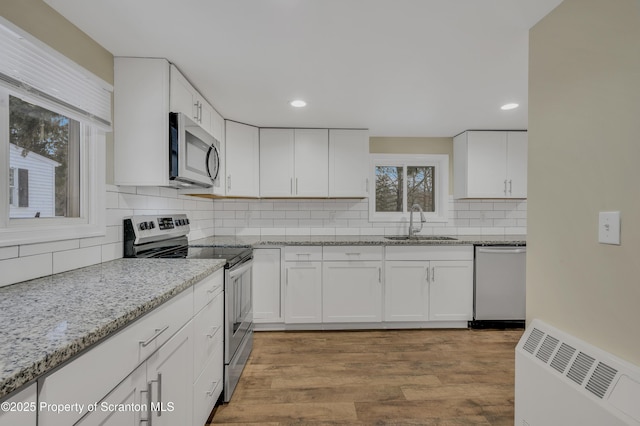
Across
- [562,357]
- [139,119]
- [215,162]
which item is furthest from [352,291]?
[139,119]

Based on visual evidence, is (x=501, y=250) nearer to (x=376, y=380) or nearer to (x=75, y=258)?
(x=376, y=380)

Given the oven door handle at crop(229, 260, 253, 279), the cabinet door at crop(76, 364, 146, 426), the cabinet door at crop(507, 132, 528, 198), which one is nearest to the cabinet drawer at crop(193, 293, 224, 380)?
the oven door handle at crop(229, 260, 253, 279)

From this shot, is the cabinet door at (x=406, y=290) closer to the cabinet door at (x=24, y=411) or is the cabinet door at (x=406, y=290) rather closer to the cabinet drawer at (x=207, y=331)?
the cabinet drawer at (x=207, y=331)

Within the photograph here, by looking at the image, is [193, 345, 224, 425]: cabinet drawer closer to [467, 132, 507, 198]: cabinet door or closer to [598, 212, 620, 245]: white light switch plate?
[598, 212, 620, 245]: white light switch plate

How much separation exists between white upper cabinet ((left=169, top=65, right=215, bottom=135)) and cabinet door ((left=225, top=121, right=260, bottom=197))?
48cm

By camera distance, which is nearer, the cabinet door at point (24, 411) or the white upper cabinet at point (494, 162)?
the cabinet door at point (24, 411)

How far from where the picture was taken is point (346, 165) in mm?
3309

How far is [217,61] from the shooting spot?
6.16ft

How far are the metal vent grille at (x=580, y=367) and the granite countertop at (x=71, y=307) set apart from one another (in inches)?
61.2

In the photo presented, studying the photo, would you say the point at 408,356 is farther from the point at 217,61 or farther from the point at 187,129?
the point at 217,61

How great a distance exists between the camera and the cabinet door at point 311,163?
3.29 meters

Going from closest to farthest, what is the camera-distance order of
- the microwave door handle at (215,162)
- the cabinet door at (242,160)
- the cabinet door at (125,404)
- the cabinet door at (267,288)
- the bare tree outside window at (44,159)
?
the cabinet door at (125,404), the bare tree outside window at (44,159), the microwave door handle at (215,162), the cabinet door at (267,288), the cabinet door at (242,160)

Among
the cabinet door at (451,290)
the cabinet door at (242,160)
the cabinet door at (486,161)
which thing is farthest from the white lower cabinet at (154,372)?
the cabinet door at (486,161)

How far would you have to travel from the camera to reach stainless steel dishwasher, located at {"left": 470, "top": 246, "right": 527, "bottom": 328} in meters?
3.03
